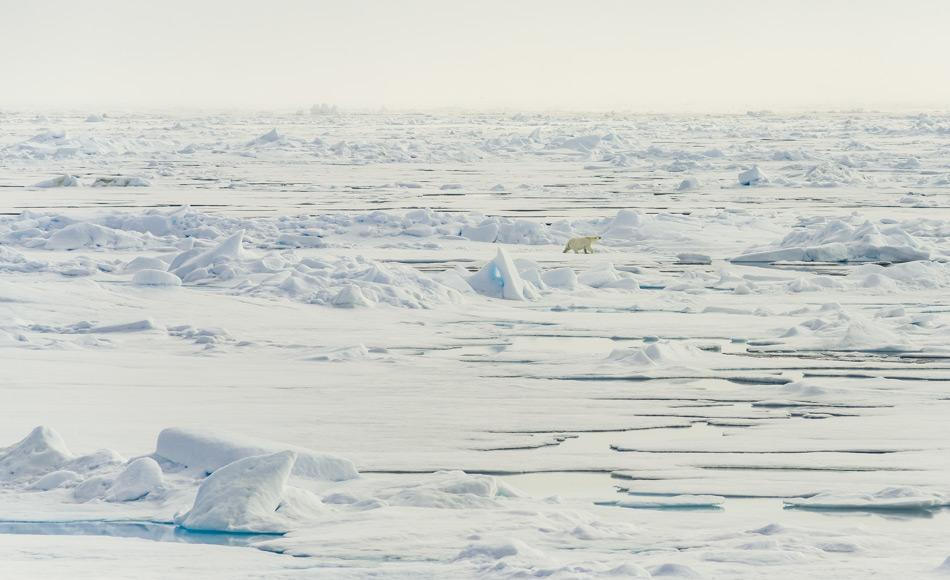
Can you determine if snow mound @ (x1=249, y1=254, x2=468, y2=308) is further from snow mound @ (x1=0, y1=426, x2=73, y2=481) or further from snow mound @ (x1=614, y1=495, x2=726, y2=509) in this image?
snow mound @ (x1=614, y1=495, x2=726, y2=509)

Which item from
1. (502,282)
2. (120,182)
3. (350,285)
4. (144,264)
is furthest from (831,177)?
(350,285)

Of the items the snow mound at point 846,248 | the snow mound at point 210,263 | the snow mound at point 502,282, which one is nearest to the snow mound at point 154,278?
the snow mound at point 210,263

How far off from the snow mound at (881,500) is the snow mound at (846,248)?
818 centimetres

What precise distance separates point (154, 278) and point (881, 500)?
24.2 ft

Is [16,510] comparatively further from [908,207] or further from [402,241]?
[908,207]

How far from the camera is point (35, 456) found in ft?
16.8

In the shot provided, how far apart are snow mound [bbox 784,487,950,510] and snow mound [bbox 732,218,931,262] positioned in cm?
A: 818

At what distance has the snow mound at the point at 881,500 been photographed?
15.6 ft

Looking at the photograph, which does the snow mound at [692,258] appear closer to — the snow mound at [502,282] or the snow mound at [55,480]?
the snow mound at [502,282]

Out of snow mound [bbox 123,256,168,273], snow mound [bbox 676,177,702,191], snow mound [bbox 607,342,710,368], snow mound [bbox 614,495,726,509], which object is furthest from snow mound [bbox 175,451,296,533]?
snow mound [bbox 676,177,702,191]

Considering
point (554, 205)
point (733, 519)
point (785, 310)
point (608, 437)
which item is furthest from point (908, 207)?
point (733, 519)

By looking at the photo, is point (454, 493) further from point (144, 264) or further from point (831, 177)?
point (831, 177)

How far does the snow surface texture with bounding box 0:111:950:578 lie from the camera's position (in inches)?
167

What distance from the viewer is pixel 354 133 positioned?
53.9 m
